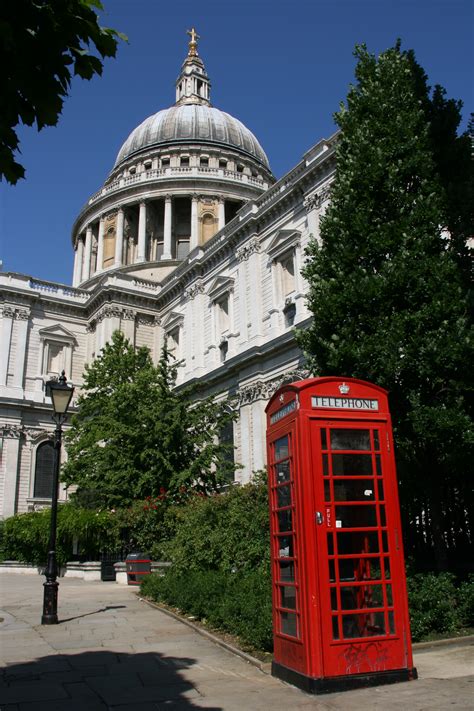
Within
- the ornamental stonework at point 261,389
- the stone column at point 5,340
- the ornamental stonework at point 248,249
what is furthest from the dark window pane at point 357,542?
the stone column at point 5,340

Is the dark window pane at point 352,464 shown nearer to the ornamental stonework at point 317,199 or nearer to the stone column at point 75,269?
the ornamental stonework at point 317,199

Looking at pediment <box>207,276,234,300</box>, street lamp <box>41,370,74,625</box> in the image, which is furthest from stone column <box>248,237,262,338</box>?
street lamp <box>41,370,74,625</box>

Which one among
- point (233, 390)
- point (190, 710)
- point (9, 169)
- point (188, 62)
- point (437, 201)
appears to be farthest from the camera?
point (188, 62)

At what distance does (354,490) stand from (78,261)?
55.4 m

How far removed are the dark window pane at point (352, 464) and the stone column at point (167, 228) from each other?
1756 inches

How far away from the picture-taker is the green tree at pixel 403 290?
1126 centimetres

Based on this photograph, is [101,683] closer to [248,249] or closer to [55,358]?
[248,249]

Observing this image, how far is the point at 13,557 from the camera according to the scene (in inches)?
1087

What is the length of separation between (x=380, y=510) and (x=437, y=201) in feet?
24.4

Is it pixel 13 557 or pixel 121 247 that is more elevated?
pixel 121 247

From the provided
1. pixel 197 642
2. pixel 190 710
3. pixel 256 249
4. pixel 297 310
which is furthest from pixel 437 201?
pixel 256 249

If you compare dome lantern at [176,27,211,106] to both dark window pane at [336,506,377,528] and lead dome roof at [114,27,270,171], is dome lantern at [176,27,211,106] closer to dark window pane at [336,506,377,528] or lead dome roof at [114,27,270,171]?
lead dome roof at [114,27,270,171]

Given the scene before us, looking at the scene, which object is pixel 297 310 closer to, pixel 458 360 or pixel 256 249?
pixel 256 249

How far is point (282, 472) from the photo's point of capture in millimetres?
7637
